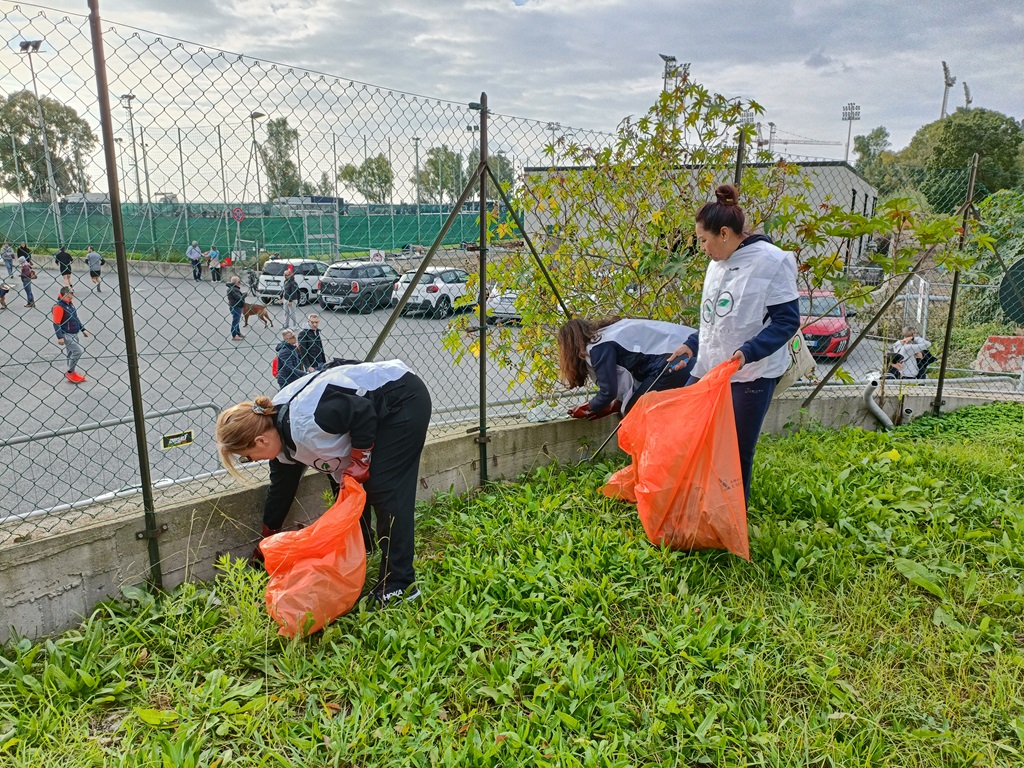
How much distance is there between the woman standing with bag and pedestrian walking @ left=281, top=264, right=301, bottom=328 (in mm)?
2083

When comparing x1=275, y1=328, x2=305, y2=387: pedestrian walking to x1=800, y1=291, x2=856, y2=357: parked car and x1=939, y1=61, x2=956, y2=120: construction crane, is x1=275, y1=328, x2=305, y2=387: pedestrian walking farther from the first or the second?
x1=939, y1=61, x2=956, y2=120: construction crane

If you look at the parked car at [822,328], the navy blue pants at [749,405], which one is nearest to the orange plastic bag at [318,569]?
the navy blue pants at [749,405]

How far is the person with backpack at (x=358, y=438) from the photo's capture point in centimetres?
246

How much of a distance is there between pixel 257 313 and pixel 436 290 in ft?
3.70

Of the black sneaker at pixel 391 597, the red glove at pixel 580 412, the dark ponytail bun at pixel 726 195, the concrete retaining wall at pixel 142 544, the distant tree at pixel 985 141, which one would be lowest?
the black sneaker at pixel 391 597

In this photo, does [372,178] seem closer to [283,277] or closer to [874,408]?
[283,277]

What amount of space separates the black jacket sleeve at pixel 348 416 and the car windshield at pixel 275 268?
800 mm

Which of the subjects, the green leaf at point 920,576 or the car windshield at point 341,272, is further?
the car windshield at point 341,272

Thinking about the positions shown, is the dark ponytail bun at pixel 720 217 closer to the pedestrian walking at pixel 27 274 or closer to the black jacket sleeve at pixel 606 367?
the black jacket sleeve at pixel 606 367

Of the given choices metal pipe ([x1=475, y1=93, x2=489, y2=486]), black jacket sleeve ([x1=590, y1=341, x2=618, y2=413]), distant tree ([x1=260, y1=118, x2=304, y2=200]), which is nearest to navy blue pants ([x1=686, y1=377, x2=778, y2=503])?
black jacket sleeve ([x1=590, y1=341, x2=618, y2=413])

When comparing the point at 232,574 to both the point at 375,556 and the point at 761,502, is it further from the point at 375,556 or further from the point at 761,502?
the point at 761,502

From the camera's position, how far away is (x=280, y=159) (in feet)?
8.93

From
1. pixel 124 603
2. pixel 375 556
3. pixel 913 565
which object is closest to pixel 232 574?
pixel 124 603

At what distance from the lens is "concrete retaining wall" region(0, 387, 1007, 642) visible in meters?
2.35
